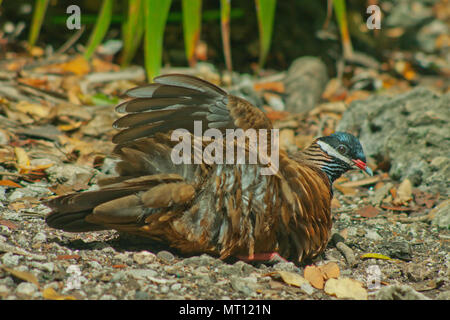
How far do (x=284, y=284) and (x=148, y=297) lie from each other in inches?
27.1

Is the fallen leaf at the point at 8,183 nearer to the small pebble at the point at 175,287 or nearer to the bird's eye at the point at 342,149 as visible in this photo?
the small pebble at the point at 175,287

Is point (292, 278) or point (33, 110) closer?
point (292, 278)

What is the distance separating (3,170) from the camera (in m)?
3.58

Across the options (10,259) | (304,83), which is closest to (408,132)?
(304,83)

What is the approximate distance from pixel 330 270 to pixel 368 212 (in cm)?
100

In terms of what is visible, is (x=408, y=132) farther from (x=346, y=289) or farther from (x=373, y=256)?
A: (x=346, y=289)

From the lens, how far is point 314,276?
2867mm

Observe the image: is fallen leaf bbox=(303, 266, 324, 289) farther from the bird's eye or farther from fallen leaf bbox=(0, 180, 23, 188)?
fallen leaf bbox=(0, 180, 23, 188)

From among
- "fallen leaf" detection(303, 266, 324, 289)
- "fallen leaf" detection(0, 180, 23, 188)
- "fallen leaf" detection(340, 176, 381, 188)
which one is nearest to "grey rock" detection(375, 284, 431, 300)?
"fallen leaf" detection(303, 266, 324, 289)

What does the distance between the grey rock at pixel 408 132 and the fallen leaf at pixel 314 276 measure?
1.53 meters

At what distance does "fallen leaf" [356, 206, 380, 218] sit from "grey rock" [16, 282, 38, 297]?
222cm

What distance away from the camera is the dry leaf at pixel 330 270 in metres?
2.91

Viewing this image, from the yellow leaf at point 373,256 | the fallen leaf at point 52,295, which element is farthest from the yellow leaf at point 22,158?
the yellow leaf at point 373,256

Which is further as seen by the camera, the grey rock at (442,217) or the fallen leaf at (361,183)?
the fallen leaf at (361,183)
